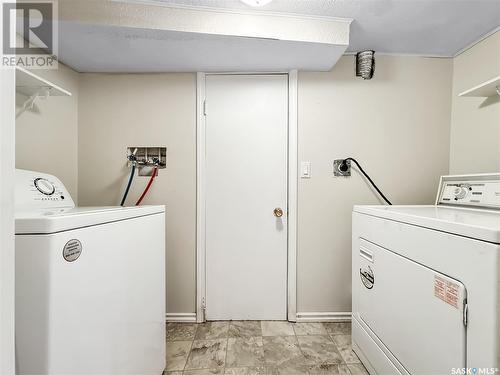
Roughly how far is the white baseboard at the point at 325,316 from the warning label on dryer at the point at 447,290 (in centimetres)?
111

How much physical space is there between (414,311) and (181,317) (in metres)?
1.56

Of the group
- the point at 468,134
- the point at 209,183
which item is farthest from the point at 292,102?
the point at 468,134

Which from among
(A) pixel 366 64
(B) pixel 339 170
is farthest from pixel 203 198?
(A) pixel 366 64

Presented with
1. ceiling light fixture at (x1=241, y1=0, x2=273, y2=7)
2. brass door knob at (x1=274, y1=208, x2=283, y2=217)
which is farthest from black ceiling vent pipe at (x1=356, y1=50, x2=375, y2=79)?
brass door knob at (x1=274, y1=208, x2=283, y2=217)

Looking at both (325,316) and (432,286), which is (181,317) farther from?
(432,286)

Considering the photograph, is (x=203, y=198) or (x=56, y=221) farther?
(x=203, y=198)

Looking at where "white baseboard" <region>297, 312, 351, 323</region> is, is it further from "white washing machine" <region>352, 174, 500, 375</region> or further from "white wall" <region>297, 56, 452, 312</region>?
"white washing machine" <region>352, 174, 500, 375</region>

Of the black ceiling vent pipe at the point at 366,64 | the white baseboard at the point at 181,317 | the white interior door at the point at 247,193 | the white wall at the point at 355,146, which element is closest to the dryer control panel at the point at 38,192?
the white interior door at the point at 247,193

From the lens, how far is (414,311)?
0.94 metres

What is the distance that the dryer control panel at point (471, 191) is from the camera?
1166mm

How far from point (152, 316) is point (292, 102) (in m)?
1.65

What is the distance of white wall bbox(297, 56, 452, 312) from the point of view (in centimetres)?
177

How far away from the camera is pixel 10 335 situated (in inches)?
17.7

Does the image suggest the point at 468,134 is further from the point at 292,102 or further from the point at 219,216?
the point at 219,216
